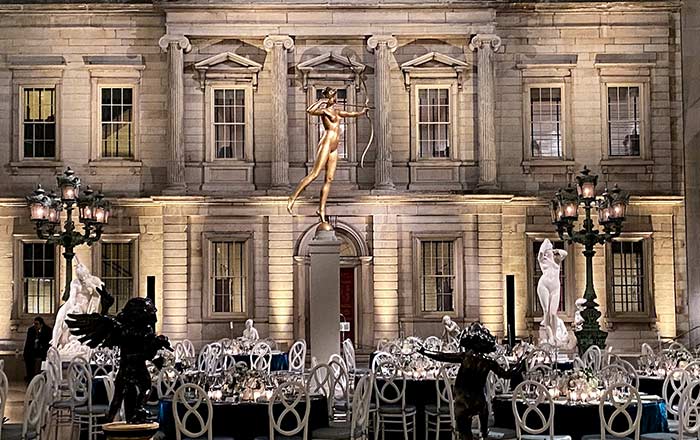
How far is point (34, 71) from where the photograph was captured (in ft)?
86.8

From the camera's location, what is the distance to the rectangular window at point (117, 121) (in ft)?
87.2

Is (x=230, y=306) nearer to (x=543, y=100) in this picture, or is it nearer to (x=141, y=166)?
(x=141, y=166)

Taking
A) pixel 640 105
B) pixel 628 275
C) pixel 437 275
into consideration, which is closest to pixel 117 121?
pixel 437 275

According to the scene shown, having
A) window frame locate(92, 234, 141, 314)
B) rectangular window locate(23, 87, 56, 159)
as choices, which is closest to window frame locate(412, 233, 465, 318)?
window frame locate(92, 234, 141, 314)

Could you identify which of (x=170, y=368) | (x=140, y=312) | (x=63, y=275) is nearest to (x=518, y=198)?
(x=63, y=275)

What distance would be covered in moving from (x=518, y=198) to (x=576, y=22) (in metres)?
4.50

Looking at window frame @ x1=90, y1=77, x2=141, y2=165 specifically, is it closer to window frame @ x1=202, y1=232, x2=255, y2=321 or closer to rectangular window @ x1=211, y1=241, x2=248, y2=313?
window frame @ x1=202, y1=232, x2=255, y2=321

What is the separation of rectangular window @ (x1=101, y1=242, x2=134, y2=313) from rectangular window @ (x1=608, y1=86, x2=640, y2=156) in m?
11.7

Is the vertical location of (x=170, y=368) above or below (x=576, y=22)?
below

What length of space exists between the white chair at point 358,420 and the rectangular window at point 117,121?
16.4m

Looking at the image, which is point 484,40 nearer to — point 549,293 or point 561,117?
point 561,117

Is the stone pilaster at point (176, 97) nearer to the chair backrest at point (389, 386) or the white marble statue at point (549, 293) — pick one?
the white marble statue at point (549, 293)

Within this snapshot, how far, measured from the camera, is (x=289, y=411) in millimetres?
11023

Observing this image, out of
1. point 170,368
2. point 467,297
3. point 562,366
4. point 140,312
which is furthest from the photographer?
point 467,297
